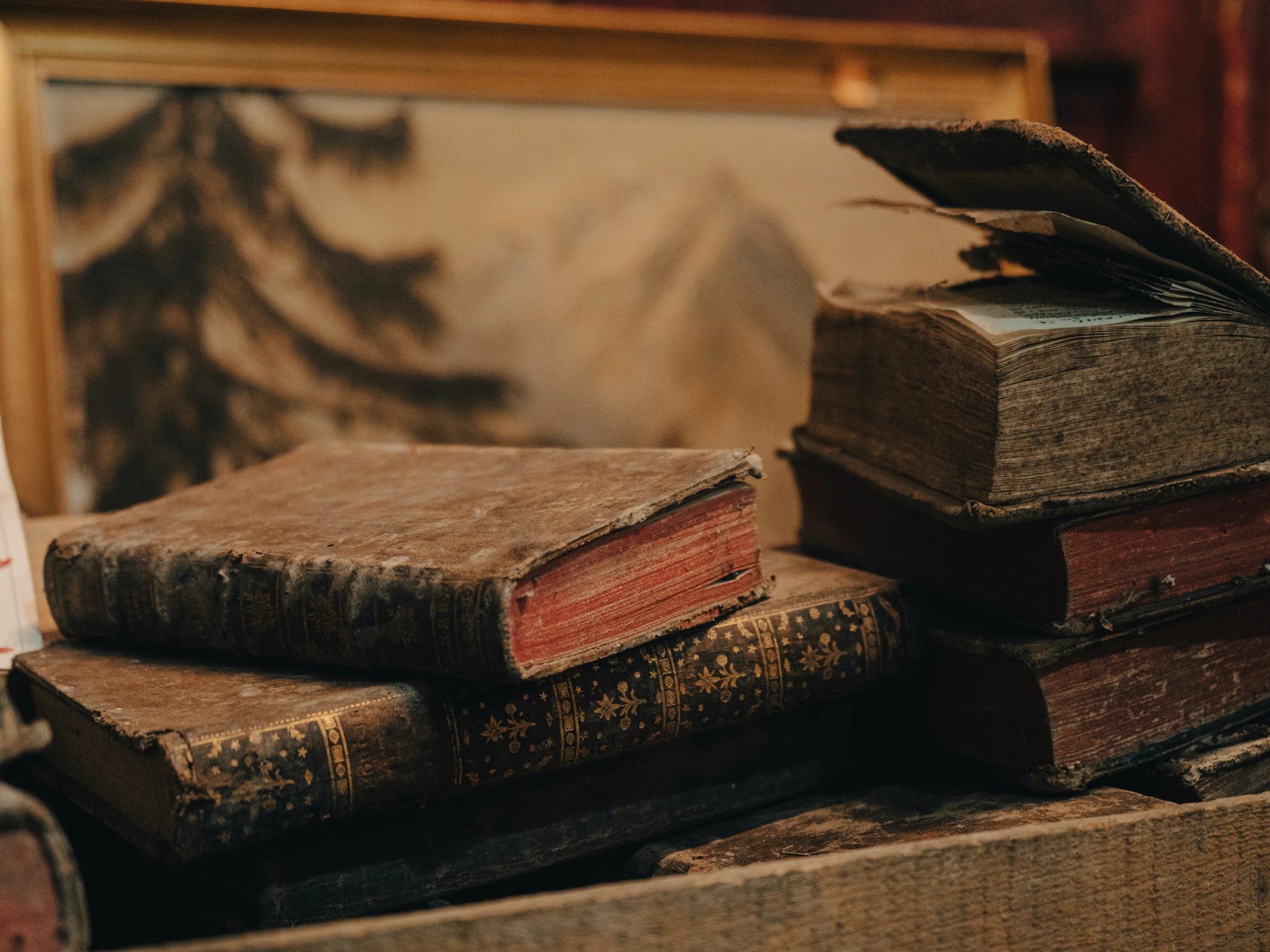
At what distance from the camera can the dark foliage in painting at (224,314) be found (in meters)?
1.37

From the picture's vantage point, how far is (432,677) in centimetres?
75

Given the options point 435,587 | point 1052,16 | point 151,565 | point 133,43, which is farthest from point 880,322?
point 1052,16

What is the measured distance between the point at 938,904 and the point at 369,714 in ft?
1.19

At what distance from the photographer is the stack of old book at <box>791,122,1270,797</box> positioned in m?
0.82

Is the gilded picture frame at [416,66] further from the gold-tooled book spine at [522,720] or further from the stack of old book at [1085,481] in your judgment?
the gold-tooled book spine at [522,720]

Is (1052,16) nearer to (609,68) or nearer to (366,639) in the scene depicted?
(609,68)

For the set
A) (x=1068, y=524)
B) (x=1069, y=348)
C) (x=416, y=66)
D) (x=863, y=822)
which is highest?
(x=416, y=66)

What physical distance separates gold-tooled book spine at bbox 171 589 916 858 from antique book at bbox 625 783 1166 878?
0.29 feet

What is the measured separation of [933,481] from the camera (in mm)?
890

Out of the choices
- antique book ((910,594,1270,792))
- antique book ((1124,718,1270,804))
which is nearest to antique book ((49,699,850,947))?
antique book ((910,594,1270,792))

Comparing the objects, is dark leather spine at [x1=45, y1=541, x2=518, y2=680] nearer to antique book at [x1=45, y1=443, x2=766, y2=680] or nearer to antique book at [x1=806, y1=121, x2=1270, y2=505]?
antique book at [x1=45, y1=443, x2=766, y2=680]

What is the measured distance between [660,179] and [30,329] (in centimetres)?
83

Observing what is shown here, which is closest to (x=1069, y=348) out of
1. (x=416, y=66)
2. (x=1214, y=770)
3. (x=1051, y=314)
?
(x=1051, y=314)

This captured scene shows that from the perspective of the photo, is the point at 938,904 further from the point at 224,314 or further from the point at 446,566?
the point at 224,314
